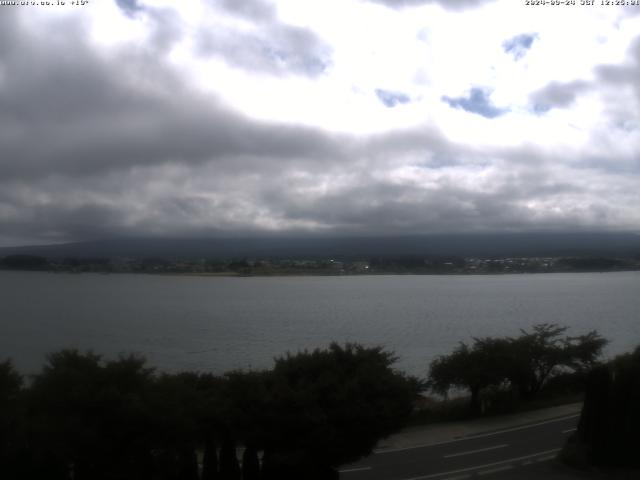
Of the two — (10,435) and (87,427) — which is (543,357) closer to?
(87,427)

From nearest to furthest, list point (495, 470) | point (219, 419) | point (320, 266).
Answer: point (219, 419) → point (495, 470) → point (320, 266)

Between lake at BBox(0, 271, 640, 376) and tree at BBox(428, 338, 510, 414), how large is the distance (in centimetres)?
741

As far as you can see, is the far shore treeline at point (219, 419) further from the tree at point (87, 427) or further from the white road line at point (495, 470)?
the white road line at point (495, 470)

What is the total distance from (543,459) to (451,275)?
138 m

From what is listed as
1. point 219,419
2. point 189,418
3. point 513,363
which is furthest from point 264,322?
point 189,418

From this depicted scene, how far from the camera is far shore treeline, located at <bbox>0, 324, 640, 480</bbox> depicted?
1070 centimetres

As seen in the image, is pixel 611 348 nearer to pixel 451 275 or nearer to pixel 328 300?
pixel 328 300

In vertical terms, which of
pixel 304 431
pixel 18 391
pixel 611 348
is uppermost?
pixel 18 391

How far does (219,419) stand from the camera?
12.1m

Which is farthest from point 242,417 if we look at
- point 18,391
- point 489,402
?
point 489,402

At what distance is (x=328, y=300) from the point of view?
82375mm

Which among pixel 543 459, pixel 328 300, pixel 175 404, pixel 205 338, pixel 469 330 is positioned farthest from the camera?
pixel 328 300

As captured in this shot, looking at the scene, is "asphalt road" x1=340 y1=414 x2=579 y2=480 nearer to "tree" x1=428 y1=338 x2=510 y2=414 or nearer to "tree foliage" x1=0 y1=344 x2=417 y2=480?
"tree foliage" x1=0 y1=344 x2=417 y2=480

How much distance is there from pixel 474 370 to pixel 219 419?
575 inches
